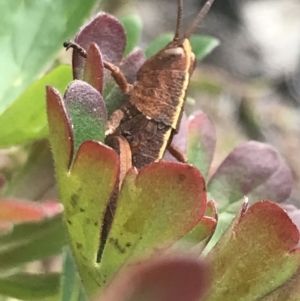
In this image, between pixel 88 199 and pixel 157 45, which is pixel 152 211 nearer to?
pixel 88 199

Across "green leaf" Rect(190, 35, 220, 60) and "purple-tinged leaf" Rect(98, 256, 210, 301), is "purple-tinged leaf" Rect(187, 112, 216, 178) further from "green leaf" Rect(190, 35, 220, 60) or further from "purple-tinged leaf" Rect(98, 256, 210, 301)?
"purple-tinged leaf" Rect(98, 256, 210, 301)

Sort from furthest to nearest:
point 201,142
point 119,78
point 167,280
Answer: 1. point 201,142
2. point 119,78
3. point 167,280

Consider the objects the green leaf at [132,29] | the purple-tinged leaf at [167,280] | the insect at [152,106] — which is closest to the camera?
the purple-tinged leaf at [167,280]

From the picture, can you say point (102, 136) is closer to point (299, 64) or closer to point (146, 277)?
point (146, 277)

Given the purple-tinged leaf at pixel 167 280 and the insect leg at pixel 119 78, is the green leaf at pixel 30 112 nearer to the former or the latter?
the insect leg at pixel 119 78

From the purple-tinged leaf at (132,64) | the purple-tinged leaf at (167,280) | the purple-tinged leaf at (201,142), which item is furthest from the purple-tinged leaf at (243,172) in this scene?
the purple-tinged leaf at (167,280)

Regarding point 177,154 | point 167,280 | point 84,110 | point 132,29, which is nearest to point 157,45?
point 132,29

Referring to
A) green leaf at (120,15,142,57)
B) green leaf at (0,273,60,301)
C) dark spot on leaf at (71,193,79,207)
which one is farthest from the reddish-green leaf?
green leaf at (120,15,142,57)
